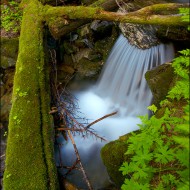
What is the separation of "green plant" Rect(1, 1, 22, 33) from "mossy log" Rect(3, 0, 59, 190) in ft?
6.30

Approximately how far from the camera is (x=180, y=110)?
146 inches

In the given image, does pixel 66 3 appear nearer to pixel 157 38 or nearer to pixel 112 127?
pixel 157 38

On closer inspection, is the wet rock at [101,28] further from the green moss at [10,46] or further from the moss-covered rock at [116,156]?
the moss-covered rock at [116,156]

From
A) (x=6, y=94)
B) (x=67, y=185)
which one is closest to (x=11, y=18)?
(x=6, y=94)

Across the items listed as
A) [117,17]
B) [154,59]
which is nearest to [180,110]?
[117,17]

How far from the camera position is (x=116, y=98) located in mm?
6793

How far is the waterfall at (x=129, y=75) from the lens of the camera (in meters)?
6.22

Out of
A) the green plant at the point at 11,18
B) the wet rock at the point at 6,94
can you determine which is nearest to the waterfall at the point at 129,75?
the wet rock at the point at 6,94

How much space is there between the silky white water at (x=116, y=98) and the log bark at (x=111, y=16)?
1.59 m

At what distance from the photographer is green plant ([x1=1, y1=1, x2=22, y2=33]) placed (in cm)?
732

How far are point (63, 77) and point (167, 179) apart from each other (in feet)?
17.0

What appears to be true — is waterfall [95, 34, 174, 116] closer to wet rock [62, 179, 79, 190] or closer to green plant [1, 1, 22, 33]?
wet rock [62, 179, 79, 190]

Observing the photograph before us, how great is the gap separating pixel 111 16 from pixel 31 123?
8.02 feet

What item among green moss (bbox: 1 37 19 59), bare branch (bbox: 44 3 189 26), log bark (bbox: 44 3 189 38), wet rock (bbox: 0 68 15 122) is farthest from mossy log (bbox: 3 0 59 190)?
wet rock (bbox: 0 68 15 122)
